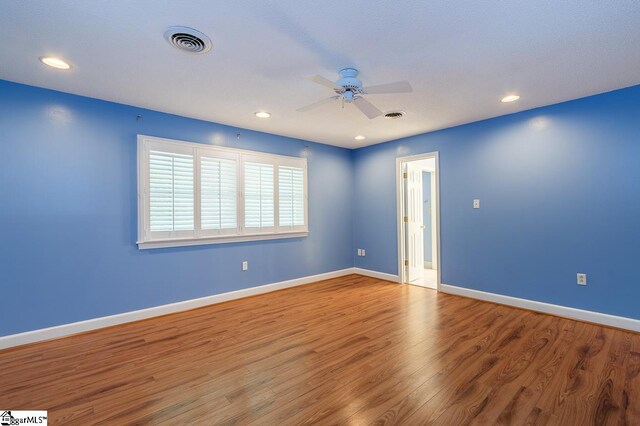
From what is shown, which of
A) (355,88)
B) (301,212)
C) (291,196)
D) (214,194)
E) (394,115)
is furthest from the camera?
(301,212)

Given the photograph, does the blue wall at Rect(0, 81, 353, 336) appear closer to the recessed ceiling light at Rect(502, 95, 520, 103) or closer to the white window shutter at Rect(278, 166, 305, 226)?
the white window shutter at Rect(278, 166, 305, 226)

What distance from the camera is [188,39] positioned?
6.89ft

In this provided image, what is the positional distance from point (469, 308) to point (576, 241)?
1429 mm

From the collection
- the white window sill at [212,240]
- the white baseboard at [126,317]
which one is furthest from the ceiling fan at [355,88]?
the white baseboard at [126,317]

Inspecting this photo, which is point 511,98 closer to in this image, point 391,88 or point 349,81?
point 391,88

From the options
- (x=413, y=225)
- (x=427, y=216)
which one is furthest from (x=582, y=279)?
(x=427, y=216)

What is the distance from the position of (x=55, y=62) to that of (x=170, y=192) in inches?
63.0

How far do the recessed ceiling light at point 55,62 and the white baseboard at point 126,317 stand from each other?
2506mm

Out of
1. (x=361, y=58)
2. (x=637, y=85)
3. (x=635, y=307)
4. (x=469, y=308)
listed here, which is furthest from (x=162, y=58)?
(x=635, y=307)

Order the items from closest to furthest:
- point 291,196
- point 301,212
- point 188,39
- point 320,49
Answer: point 188,39
point 320,49
point 291,196
point 301,212

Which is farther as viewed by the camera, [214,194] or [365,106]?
[214,194]

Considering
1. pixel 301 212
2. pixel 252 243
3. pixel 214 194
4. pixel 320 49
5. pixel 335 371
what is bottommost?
pixel 335 371

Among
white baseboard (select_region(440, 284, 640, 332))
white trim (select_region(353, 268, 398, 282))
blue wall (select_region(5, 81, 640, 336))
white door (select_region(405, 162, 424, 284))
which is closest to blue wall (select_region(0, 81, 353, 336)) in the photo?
blue wall (select_region(5, 81, 640, 336))

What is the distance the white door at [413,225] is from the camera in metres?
5.17
